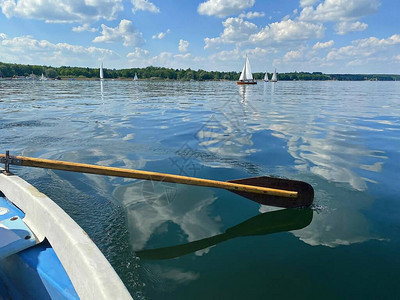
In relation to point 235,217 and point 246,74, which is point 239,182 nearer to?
point 235,217

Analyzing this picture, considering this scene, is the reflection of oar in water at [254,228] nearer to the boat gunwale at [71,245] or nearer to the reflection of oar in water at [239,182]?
the reflection of oar in water at [239,182]

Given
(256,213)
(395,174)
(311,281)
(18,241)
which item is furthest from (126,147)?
(395,174)

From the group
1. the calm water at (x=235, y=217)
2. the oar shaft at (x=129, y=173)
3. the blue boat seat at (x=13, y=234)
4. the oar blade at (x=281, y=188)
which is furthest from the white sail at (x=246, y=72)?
the blue boat seat at (x=13, y=234)

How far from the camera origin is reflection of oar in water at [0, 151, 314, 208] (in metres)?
4.48

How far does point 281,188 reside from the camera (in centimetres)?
552

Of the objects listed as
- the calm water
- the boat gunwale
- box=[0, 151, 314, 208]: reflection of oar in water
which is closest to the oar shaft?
box=[0, 151, 314, 208]: reflection of oar in water

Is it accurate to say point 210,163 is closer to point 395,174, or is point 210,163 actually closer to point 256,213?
point 256,213

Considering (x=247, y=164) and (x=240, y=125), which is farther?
(x=240, y=125)

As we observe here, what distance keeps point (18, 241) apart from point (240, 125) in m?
13.4

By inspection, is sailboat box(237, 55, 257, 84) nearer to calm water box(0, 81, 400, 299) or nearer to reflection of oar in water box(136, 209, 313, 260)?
calm water box(0, 81, 400, 299)

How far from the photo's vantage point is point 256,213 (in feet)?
18.5

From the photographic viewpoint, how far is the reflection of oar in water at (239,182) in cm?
448

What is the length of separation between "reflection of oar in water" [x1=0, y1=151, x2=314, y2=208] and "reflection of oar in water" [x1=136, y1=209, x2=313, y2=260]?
224 millimetres

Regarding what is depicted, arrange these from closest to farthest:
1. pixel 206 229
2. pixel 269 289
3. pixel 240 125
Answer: pixel 269 289 → pixel 206 229 → pixel 240 125
